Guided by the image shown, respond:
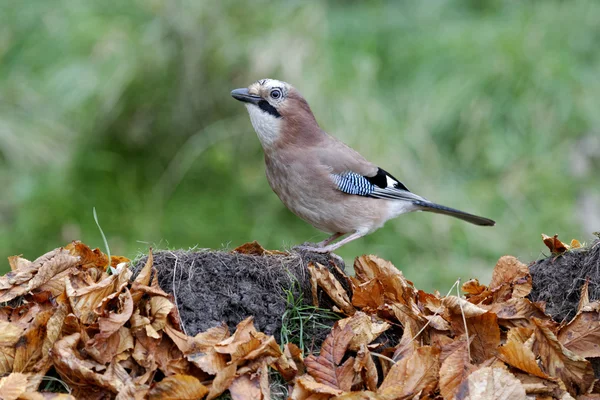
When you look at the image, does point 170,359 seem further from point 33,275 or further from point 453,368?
point 453,368

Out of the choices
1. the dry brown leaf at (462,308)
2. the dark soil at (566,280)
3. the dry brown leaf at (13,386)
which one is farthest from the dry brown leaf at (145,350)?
the dark soil at (566,280)

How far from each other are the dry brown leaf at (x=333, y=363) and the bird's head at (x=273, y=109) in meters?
1.77

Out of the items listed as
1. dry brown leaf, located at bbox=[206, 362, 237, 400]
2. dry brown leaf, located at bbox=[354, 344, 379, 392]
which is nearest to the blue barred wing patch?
dry brown leaf, located at bbox=[354, 344, 379, 392]

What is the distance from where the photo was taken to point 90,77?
27.2 feet

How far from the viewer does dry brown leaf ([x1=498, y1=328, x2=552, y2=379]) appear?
2.94 meters

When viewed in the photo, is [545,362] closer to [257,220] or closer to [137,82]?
[257,220]

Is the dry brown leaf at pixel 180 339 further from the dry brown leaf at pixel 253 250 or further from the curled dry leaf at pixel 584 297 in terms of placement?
the curled dry leaf at pixel 584 297

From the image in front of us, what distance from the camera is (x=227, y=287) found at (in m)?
3.23

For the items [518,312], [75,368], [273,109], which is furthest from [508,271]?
[75,368]

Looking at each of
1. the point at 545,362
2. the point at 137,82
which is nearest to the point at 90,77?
the point at 137,82

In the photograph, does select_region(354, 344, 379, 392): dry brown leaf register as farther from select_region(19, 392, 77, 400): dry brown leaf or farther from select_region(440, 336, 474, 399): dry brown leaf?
select_region(19, 392, 77, 400): dry brown leaf

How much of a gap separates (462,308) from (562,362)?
0.42 metres

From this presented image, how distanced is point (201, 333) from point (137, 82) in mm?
4704

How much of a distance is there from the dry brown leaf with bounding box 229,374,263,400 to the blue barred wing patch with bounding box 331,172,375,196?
1.90 metres
